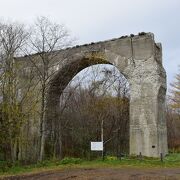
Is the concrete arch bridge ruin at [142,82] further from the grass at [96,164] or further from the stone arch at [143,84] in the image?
the grass at [96,164]

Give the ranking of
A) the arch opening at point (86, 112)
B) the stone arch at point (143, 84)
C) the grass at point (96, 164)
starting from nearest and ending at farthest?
the grass at point (96, 164) → the stone arch at point (143, 84) → the arch opening at point (86, 112)

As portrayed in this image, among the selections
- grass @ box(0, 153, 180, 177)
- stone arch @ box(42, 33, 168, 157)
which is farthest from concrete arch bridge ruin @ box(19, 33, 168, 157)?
grass @ box(0, 153, 180, 177)

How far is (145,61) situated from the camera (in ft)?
76.0

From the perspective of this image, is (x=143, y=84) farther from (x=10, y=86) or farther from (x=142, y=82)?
(x=10, y=86)

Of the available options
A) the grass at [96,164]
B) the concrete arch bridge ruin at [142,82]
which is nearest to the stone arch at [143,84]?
the concrete arch bridge ruin at [142,82]

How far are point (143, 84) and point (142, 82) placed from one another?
0.16 metres

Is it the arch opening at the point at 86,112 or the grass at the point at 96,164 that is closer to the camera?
the grass at the point at 96,164

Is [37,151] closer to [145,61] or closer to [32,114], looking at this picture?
[32,114]

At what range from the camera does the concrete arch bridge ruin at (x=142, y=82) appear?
22.2 meters

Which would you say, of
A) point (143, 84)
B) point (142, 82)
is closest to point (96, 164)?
point (143, 84)

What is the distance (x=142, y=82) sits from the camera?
23.3 meters

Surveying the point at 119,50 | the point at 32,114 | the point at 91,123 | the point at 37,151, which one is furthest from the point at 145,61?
the point at 37,151

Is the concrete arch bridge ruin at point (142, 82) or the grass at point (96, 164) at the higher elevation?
the concrete arch bridge ruin at point (142, 82)

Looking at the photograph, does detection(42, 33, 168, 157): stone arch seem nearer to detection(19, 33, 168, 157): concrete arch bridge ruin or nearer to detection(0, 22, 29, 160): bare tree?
detection(19, 33, 168, 157): concrete arch bridge ruin
